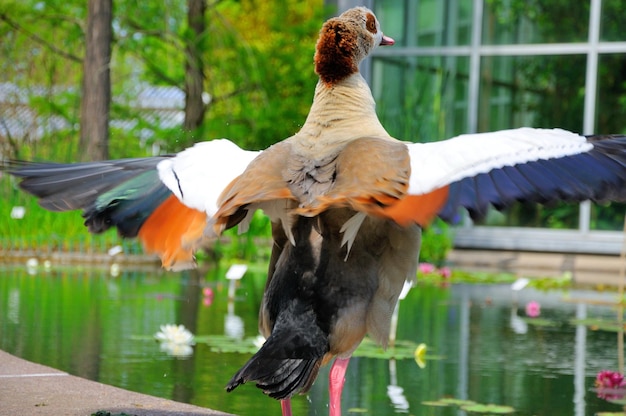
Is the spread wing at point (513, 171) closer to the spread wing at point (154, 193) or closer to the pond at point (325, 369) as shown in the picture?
the spread wing at point (154, 193)

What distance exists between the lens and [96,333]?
25.0ft

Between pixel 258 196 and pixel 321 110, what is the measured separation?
78cm

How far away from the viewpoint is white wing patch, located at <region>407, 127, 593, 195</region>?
3.56 m

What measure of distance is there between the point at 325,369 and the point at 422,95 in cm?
907

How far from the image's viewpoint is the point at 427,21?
55.1ft

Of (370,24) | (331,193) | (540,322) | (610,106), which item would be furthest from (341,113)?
(610,106)

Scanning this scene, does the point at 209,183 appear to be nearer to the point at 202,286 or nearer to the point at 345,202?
the point at 345,202

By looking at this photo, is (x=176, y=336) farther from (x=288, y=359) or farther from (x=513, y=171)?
(x=513, y=171)

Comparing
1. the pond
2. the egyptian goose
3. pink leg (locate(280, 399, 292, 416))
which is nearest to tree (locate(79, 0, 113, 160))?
the pond

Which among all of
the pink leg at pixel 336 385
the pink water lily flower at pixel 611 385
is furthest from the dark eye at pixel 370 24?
the pink water lily flower at pixel 611 385

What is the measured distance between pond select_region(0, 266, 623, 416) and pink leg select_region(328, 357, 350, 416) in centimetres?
115

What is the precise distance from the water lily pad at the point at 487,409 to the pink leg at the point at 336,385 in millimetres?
1464

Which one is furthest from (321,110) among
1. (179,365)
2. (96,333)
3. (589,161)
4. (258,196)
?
(96,333)

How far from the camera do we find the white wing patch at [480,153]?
3557 millimetres
